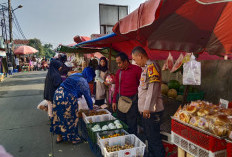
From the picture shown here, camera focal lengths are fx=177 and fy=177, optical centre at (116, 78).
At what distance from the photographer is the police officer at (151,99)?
8.67 ft

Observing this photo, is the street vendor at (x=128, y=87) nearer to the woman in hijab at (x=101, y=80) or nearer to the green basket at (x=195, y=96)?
the green basket at (x=195, y=96)

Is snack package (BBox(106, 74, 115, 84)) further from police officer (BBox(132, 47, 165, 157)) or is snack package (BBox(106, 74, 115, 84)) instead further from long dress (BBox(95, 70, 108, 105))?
police officer (BBox(132, 47, 165, 157))

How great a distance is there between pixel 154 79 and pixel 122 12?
27.4 feet

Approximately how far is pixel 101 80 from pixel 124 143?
2.41 m

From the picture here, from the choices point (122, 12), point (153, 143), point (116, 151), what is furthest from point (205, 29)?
point (122, 12)

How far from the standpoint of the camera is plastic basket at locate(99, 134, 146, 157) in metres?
2.54

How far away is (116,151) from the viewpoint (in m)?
2.50

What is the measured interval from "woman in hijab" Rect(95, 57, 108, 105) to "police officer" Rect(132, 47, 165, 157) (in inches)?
91.9

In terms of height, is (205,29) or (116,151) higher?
(205,29)

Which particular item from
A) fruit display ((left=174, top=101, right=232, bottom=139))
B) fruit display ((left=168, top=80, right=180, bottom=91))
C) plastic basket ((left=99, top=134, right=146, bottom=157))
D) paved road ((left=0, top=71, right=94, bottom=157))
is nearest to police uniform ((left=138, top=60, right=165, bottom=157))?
plastic basket ((left=99, top=134, right=146, bottom=157))

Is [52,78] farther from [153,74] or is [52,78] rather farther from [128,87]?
[153,74]

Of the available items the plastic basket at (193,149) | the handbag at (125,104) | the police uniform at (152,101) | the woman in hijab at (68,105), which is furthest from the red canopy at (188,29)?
the woman in hijab at (68,105)

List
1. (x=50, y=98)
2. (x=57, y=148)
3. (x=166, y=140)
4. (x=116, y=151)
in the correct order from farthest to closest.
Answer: (x=50, y=98) → (x=57, y=148) → (x=166, y=140) → (x=116, y=151)

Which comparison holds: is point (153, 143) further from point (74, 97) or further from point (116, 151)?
point (74, 97)
